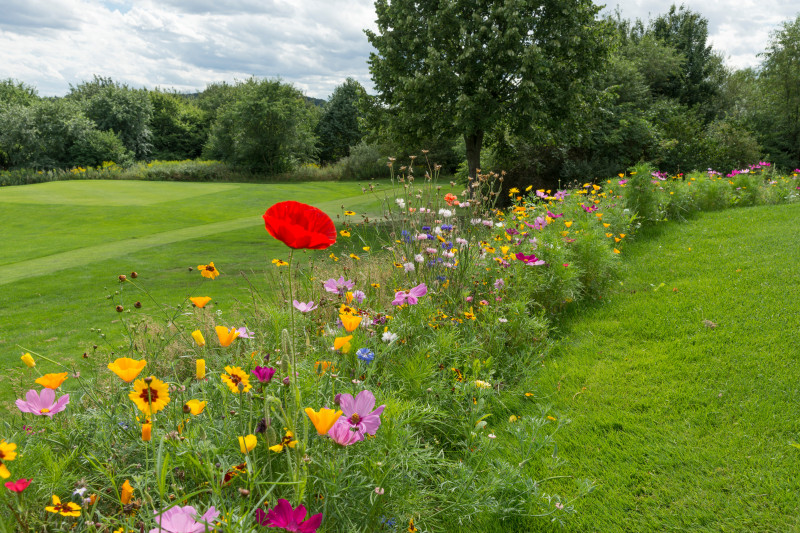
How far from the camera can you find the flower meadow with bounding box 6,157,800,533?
121 centimetres

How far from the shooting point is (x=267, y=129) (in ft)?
92.4

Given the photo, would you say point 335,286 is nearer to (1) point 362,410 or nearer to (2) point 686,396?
(1) point 362,410

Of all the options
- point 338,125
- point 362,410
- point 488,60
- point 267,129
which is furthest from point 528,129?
point 338,125

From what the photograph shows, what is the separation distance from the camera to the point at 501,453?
8.07ft

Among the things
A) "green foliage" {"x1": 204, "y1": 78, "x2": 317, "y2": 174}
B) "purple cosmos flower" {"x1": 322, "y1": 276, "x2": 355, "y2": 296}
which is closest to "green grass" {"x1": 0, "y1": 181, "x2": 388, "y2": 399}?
"purple cosmos flower" {"x1": 322, "y1": 276, "x2": 355, "y2": 296}

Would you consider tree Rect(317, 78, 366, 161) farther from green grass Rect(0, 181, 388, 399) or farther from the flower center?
the flower center

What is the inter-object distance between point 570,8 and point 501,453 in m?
11.3

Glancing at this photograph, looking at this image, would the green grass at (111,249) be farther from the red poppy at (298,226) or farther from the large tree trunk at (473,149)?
the large tree trunk at (473,149)

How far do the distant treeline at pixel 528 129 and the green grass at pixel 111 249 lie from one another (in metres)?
5.29

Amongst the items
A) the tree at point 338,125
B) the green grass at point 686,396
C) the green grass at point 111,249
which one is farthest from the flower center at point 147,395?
the tree at point 338,125

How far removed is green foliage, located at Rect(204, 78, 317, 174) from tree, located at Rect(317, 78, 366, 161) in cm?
598

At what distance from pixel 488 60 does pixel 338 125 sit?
1042 inches

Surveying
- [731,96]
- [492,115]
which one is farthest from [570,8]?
[731,96]

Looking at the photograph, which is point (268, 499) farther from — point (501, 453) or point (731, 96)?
point (731, 96)
